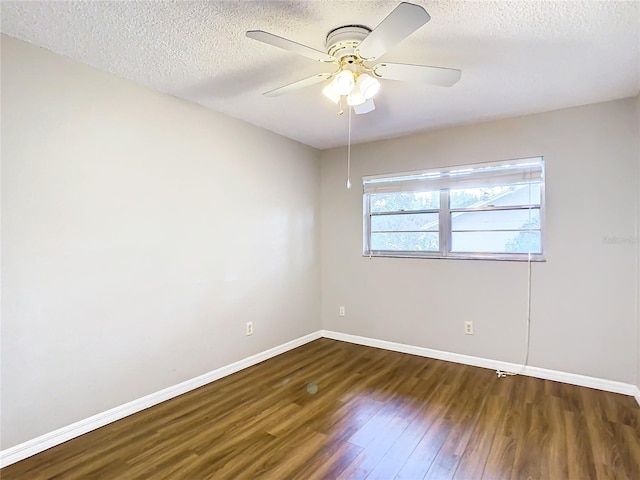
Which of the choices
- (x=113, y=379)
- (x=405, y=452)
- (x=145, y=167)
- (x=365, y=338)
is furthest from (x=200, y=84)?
(x=365, y=338)

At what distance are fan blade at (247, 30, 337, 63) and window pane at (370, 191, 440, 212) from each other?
2.14 metres

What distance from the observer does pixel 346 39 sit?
5.98 feet

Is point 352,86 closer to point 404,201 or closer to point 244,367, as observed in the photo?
point 404,201

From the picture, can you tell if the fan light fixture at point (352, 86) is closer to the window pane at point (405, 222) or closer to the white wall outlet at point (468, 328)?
the window pane at point (405, 222)

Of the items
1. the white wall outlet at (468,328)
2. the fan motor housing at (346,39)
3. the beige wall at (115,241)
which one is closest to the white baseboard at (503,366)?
the white wall outlet at (468,328)

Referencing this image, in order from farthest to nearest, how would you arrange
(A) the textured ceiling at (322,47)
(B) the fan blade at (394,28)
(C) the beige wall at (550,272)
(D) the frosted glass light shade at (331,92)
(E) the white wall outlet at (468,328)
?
(E) the white wall outlet at (468,328), (C) the beige wall at (550,272), (D) the frosted glass light shade at (331,92), (A) the textured ceiling at (322,47), (B) the fan blade at (394,28)

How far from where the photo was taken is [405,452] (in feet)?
6.53

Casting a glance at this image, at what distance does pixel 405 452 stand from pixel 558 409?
1305 millimetres

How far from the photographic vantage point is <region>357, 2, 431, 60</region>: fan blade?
133 centimetres

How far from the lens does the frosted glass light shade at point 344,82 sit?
1788mm

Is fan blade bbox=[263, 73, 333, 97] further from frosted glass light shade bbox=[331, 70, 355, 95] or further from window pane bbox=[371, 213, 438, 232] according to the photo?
window pane bbox=[371, 213, 438, 232]

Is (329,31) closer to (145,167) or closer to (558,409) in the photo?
(145,167)

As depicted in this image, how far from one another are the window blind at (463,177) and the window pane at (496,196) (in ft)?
0.20

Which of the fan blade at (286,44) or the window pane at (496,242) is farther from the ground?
the fan blade at (286,44)
